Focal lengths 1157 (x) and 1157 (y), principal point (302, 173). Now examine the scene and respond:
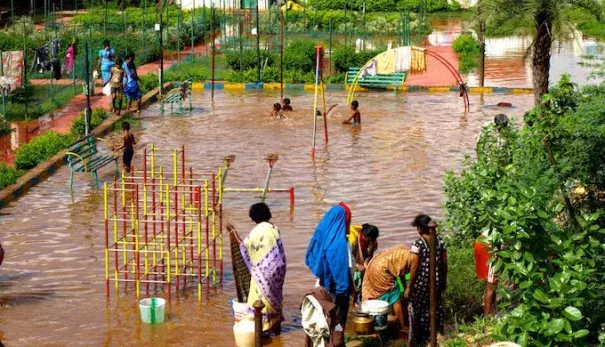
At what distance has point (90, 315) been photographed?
12.5 metres

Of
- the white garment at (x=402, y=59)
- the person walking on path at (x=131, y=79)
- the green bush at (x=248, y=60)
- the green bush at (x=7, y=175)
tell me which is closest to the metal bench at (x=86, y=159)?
the green bush at (x=7, y=175)

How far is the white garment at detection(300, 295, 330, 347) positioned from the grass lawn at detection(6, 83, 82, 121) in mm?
17464

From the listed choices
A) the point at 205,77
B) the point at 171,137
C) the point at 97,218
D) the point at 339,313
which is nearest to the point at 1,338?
the point at 339,313

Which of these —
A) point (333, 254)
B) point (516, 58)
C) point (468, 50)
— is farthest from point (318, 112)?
point (516, 58)

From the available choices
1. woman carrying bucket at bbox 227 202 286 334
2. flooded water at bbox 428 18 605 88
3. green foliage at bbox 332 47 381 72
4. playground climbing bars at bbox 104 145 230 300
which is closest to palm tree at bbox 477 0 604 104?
playground climbing bars at bbox 104 145 230 300

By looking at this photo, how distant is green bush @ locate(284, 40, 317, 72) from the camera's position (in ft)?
108

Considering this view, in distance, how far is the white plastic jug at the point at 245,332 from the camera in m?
11.2

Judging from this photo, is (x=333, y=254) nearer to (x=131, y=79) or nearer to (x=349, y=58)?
(x=131, y=79)

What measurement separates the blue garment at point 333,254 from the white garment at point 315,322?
1.20m

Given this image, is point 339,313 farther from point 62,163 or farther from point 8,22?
→ point 8,22

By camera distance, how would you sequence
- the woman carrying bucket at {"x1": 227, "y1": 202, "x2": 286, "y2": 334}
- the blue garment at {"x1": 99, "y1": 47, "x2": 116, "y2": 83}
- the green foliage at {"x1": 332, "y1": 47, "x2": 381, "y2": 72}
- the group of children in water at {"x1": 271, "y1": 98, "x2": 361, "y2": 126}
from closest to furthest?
the woman carrying bucket at {"x1": 227, "y1": 202, "x2": 286, "y2": 334}, the group of children in water at {"x1": 271, "y1": 98, "x2": 361, "y2": 126}, the blue garment at {"x1": 99, "y1": 47, "x2": 116, "y2": 83}, the green foliage at {"x1": 332, "y1": 47, "x2": 381, "y2": 72}

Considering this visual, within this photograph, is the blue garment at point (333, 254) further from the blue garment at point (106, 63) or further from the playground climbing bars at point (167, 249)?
the blue garment at point (106, 63)

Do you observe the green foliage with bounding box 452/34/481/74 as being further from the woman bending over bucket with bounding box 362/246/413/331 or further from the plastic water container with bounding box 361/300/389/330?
the plastic water container with bounding box 361/300/389/330

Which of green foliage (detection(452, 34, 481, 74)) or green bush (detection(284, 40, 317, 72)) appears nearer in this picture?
green bush (detection(284, 40, 317, 72))
